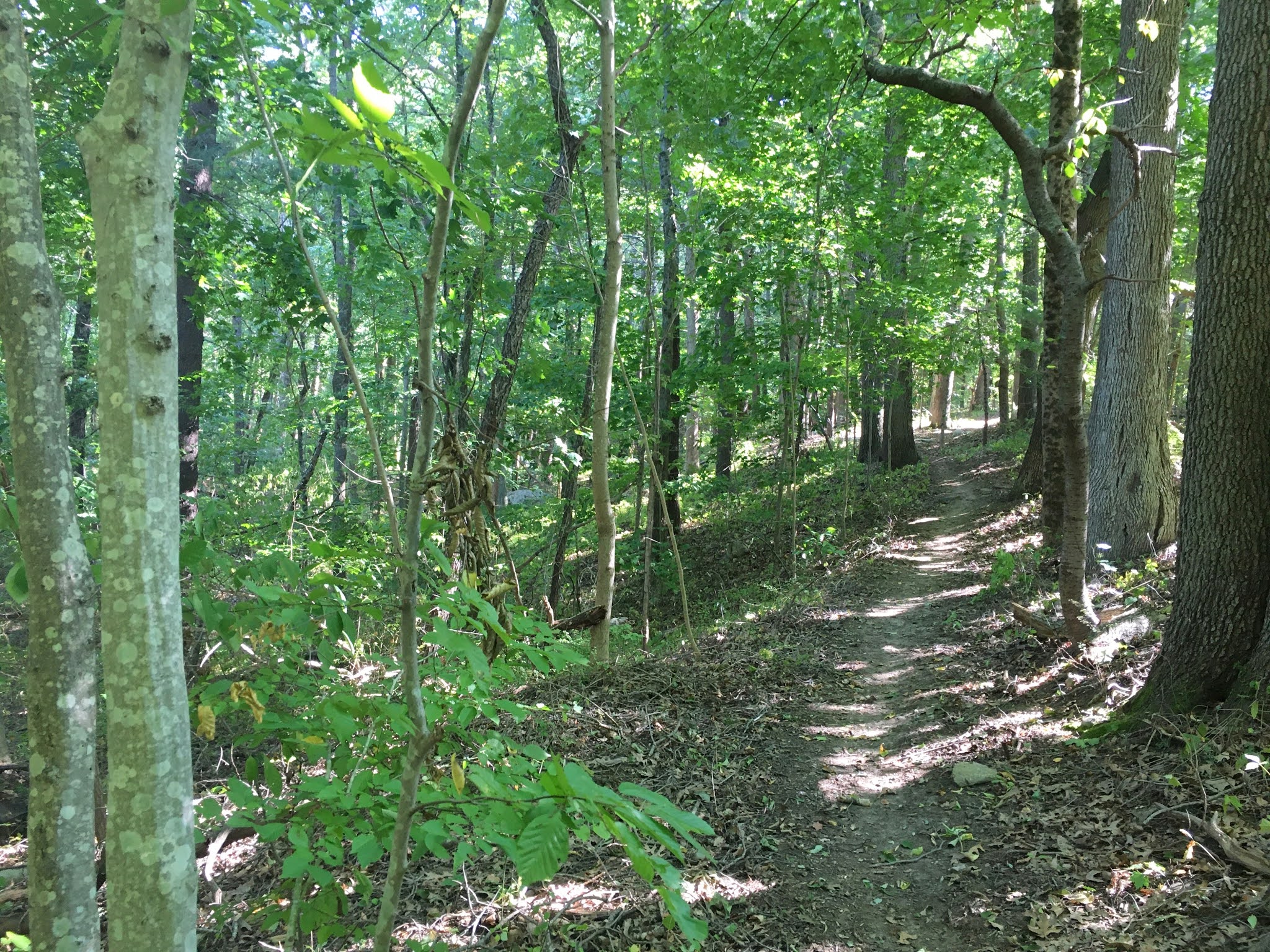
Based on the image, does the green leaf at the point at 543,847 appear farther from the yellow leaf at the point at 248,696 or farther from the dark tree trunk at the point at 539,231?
the dark tree trunk at the point at 539,231

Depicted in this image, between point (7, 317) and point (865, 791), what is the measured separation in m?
4.84

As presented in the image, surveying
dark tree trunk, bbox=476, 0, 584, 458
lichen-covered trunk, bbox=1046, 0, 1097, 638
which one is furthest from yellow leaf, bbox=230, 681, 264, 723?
dark tree trunk, bbox=476, 0, 584, 458

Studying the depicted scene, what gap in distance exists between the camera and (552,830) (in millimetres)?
1269

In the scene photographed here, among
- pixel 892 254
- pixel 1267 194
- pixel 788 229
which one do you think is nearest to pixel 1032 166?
pixel 1267 194

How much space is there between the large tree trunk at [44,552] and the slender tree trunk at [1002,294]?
13448mm

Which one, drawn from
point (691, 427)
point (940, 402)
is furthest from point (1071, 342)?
point (940, 402)

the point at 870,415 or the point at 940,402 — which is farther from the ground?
the point at 940,402

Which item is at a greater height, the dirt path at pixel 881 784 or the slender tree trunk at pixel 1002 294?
the slender tree trunk at pixel 1002 294

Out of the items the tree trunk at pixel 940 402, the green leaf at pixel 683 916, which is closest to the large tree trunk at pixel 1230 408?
the green leaf at pixel 683 916

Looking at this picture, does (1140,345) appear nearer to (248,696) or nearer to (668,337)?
(668,337)

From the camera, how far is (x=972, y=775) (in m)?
4.65

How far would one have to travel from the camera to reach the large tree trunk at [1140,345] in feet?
24.0

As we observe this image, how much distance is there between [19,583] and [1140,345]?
9.01 metres

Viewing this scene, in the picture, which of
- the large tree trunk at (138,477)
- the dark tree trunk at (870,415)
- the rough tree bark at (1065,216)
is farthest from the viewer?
the dark tree trunk at (870,415)
